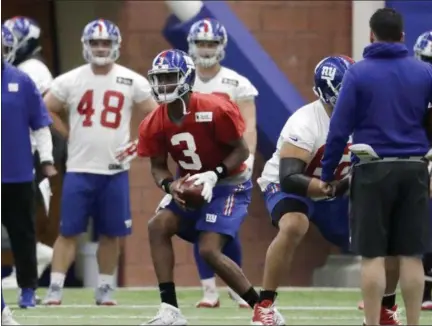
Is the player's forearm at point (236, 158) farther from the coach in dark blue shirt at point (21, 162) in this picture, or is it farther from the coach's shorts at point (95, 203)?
the coach's shorts at point (95, 203)

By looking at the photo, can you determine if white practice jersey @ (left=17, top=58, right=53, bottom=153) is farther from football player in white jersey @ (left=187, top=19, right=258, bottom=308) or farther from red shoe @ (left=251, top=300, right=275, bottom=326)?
red shoe @ (left=251, top=300, right=275, bottom=326)

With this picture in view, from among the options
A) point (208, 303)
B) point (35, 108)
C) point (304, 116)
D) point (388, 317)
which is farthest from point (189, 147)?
point (208, 303)

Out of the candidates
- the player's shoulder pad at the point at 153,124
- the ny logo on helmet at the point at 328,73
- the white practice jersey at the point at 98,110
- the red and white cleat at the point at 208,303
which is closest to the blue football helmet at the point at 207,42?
the white practice jersey at the point at 98,110

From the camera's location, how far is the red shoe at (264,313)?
9.31m

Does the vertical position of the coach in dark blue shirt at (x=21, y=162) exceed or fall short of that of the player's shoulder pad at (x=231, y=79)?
it falls short

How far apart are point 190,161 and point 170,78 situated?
50 centimetres

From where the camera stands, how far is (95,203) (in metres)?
11.6

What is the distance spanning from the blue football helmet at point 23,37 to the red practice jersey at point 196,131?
2.71 m

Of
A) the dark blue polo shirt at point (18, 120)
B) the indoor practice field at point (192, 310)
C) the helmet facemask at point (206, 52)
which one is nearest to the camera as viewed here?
the indoor practice field at point (192, 310)

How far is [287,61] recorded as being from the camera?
14094 millimetres

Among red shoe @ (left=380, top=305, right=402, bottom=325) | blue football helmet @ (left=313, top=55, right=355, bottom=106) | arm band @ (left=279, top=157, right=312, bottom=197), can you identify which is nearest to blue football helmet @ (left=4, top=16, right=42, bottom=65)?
blue football helmet @ (left=313, top=55, right=355, bottom=106)

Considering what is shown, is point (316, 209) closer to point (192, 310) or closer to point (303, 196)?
point (303, 196)

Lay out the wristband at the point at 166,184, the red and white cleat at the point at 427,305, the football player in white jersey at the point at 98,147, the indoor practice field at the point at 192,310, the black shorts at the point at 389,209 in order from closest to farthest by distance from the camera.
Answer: the black shorts at the point at 389,209
the wristband at the point at 166,184
the indoor practice field at the point at 192,310
the red and white cleat at the point at 427,305
the football player in white jersey at the point at 98,147

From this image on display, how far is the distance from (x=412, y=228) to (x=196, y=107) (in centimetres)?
192
